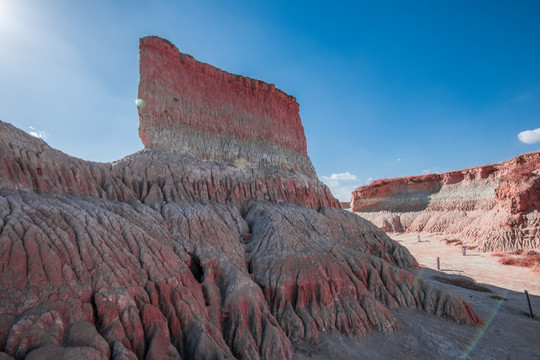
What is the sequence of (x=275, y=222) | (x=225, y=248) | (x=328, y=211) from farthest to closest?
(x=328, y=211) → (x=275, y=222) → (x=225, y=248)

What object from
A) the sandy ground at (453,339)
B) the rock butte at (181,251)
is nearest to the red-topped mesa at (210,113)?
the rock butte at (181,251)

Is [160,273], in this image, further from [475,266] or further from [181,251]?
[475,266]

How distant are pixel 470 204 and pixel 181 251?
60496 mm

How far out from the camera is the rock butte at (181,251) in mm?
8234

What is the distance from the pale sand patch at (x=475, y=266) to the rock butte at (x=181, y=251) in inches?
Answer: 413

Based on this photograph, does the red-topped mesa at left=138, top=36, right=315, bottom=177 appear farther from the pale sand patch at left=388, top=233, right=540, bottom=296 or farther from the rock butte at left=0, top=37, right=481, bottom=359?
the pale sand patch at left=388, top=233, right=540, bottom=296

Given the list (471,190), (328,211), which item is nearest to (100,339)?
(328,211)

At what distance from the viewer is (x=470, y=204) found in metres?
53.6

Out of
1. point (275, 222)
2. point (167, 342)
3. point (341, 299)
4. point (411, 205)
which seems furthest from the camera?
point (411, 205)

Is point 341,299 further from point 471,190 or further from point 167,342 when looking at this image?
point 471,190

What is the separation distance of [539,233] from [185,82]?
45327 millimetres

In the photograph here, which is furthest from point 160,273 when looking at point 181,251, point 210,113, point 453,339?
point 210,113

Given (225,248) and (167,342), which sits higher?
(225,248)

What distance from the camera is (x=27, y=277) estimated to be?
316 inches
